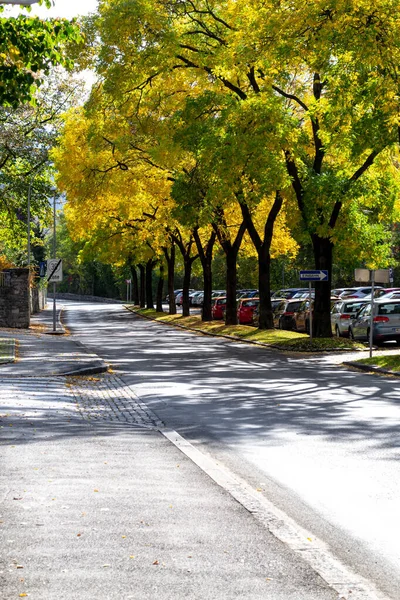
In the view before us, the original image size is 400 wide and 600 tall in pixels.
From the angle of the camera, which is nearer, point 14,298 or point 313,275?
point 313,275

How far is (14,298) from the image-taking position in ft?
137

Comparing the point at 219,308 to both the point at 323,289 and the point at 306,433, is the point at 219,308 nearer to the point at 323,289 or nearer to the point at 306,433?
the point at 323,289

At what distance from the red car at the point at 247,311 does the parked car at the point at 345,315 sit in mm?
12969

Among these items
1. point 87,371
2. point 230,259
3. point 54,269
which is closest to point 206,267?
point 230,259

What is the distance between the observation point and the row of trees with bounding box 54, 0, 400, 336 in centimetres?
2175

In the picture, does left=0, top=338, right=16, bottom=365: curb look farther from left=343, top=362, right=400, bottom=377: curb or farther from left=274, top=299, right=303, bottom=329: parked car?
left=274, top=299, right=303, bottom=329: parked car

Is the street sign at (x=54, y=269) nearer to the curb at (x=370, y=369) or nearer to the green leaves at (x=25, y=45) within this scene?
the curb at (x=370, y=369)

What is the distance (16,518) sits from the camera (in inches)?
267

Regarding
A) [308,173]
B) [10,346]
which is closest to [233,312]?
[308,173]

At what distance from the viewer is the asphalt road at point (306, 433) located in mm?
6961

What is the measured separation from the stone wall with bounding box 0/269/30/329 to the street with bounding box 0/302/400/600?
24.2 m

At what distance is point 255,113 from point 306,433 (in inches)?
689

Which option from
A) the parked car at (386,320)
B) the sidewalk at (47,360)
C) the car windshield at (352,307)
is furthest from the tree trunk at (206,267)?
the sidewalk at (47,360)

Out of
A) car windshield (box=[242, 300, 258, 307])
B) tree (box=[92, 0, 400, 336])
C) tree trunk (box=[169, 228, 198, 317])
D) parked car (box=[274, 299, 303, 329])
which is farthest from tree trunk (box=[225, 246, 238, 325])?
tree trunk (box=[169, 228, 198, 317])
